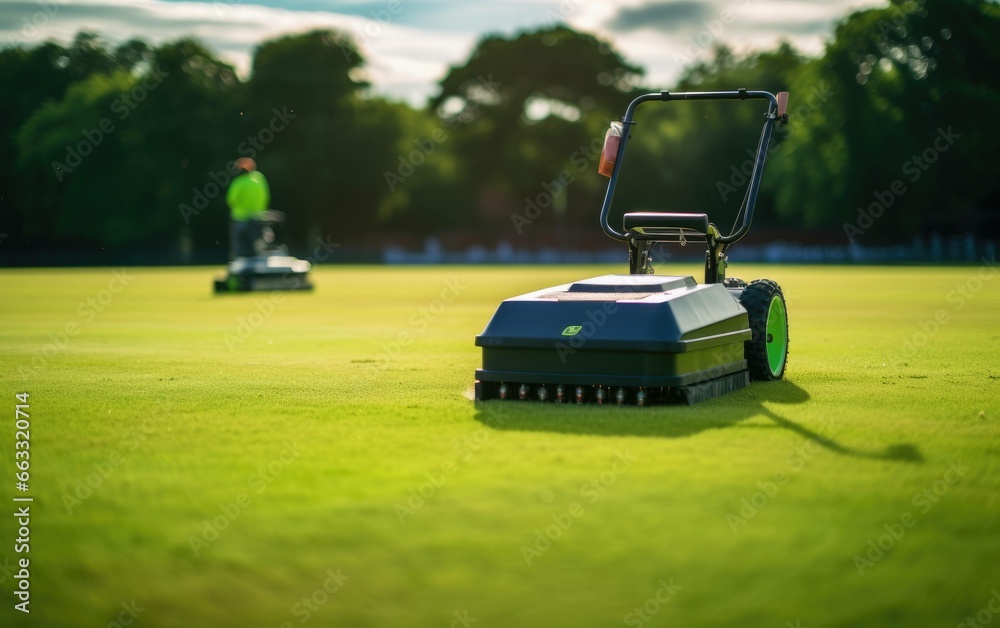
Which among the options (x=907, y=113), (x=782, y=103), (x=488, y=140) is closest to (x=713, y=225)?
(x=782, y=103)

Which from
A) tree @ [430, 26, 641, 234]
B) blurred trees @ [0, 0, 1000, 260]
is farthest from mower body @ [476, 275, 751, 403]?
tree @ [430, 26, 641, 234]

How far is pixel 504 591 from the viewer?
391 centimetres

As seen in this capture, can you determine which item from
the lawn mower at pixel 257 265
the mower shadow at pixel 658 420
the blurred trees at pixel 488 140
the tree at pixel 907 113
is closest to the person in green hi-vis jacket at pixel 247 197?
the lawn mower at pixel 257 265

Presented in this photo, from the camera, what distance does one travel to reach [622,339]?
769cm

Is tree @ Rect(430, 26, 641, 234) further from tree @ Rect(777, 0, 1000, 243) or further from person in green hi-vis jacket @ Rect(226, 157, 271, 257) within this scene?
person in green hi-vis jacket @ Rect(226, 157, 271, 257)

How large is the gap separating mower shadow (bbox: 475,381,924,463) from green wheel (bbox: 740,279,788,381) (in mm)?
886

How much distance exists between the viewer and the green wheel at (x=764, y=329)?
30.3 feet

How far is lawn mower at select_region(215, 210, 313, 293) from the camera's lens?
1010 inches

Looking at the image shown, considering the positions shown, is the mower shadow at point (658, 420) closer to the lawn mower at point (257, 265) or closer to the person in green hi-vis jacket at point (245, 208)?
the person in green hi-vis jacket at point (245, 208)

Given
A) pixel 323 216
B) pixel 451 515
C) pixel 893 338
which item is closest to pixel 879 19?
pixel 323 216

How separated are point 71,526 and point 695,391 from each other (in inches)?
168

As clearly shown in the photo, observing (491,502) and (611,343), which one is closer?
(491,502)

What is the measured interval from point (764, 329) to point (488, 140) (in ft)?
223

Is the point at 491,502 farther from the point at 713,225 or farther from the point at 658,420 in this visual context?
the point at 713,225
